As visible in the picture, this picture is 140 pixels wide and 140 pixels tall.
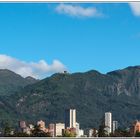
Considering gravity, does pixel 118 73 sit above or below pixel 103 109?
above

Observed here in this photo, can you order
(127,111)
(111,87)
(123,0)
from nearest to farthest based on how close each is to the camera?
(123,0), (127,111), (111,87)

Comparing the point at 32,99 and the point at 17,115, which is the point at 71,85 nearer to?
the point at 32,99

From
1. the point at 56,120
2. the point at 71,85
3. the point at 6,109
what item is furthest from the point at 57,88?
the point at 56,120

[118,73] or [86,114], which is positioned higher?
[118,73]

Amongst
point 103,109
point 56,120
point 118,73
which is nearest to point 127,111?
point 103,109

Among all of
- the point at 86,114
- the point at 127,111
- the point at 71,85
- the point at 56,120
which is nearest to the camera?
the point at 56,120

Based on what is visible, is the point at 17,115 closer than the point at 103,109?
Yes

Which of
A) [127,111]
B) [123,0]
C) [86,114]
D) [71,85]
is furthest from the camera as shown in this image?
[71,85]

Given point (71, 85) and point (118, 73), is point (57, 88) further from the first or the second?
point (118, 73)

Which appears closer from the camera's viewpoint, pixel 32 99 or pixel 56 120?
pixel 56 120
